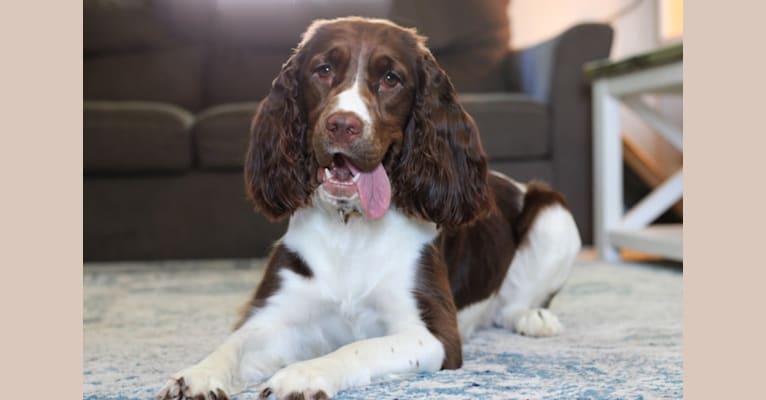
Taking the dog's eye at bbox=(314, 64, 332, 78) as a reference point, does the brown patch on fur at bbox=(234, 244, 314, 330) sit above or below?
below

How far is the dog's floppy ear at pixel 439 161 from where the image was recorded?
76.9 inches

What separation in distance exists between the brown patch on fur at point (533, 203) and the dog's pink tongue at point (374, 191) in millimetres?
859

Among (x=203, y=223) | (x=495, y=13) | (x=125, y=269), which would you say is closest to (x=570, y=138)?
(x=495, y=13)

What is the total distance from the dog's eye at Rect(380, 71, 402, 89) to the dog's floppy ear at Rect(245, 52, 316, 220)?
9.5 inches

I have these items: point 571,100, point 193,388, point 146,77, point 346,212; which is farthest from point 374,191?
point 146,77

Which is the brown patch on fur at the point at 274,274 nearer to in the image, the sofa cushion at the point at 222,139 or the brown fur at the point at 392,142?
the brown fur at the point at 392,142

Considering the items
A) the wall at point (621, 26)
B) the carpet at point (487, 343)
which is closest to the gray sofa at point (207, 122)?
the carpet at point (487, 343)

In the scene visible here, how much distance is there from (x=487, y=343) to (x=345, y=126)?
3.00 ft

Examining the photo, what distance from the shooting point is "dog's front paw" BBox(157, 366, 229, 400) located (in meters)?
1.51

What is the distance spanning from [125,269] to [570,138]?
245cm

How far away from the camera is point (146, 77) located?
5027 mm

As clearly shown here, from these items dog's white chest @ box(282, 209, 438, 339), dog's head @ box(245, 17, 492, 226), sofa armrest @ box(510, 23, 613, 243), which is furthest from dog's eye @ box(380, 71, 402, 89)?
sofa armrest @ box(510, 23, 613, 243)

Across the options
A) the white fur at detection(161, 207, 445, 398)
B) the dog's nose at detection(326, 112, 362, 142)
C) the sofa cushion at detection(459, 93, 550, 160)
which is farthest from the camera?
the sofa cushion at detection(459, 93, 550, 160)

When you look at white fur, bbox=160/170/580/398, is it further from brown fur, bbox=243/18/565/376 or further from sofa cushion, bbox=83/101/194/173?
sofa cushion, bbox=83/101/194/173
